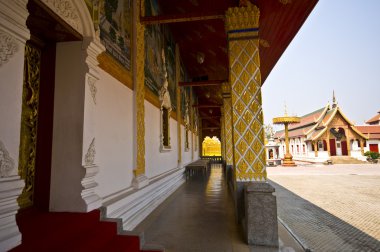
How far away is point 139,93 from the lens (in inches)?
153

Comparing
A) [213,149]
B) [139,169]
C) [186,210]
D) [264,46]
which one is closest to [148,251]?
[139,169]

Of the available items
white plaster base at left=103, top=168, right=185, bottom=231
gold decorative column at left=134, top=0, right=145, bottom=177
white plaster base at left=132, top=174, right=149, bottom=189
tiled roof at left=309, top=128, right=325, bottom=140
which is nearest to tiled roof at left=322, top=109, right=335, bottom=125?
tiled roof at left=309, top=128, right=325, bottom=140

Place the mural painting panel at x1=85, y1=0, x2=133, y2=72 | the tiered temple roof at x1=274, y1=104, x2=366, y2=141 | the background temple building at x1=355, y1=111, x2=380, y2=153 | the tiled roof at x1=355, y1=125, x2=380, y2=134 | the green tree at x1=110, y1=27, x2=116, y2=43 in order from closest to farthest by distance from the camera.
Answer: the mural painting panel at x1=85, y1=0, x2=133, y2=72 < the green tree at x1=110, y1=27, x2=116, y2=43 < the tiered temple roof at x1=274, y1=104, x2=366, y2=141 < the background temple building at x1=355, y1=111, x2=380, y2=153 < the tiled roof at x1=355, y1=125, x2=380, y2=134

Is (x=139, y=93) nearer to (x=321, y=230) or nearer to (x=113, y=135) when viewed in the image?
(x=113, y=135)

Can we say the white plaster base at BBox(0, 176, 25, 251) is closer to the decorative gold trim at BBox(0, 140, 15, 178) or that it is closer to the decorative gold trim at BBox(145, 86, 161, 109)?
the decorative gold trim at BBox(0, 140, 15, 178)

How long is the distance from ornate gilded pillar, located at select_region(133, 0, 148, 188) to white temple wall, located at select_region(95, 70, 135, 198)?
0.13 m

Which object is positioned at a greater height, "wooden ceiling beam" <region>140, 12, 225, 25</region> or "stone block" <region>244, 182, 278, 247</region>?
"wooden ceiling beam" <region>140, 12, 225, 25</region>

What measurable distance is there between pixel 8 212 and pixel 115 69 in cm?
218

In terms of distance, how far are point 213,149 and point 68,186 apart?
29.9 m

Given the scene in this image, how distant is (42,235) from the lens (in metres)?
1.65

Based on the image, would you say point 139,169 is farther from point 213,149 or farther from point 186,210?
point 213,149

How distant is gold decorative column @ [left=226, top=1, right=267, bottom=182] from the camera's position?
3.46 m

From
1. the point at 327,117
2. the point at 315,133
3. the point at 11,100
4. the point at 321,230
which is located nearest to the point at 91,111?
the point at 11,100

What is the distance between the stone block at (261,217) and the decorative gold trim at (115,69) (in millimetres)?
2477
